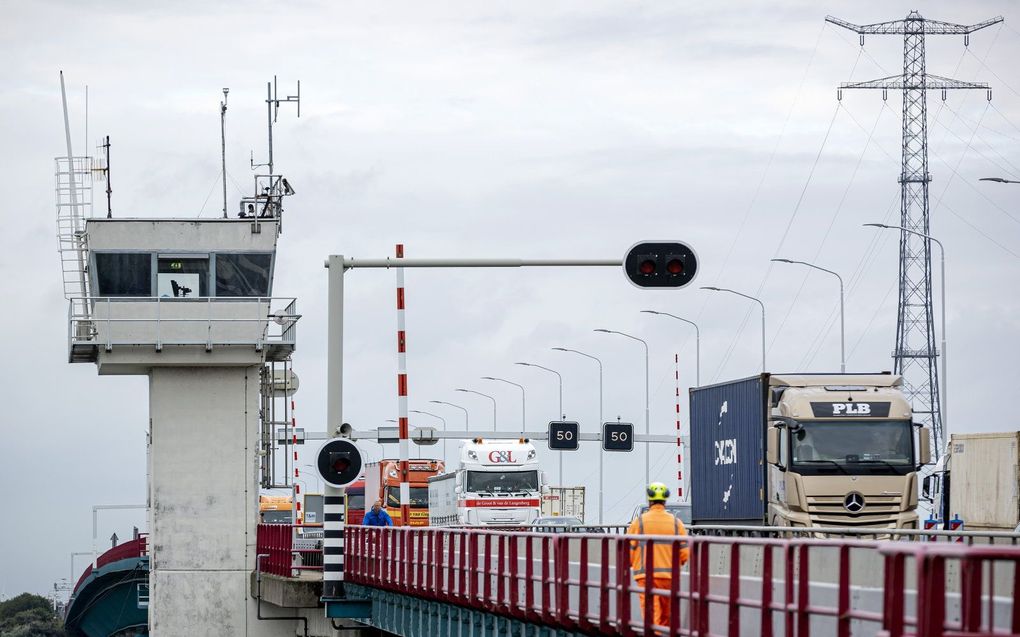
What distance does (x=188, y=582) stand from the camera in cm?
4191

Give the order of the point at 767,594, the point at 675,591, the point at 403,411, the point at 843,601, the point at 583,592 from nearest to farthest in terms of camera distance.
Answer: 1. the point at 843,601
2. the point at 767,594
3. the point at 675,591
4. the point at 583,592
5. the point at 403,411

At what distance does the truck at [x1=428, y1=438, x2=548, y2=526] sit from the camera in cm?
5738

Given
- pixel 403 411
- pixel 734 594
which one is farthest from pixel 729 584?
pixel 403 411

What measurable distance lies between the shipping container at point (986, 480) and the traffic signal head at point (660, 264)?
51.9 feet

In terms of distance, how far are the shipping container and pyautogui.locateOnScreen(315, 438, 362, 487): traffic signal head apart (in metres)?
18.4

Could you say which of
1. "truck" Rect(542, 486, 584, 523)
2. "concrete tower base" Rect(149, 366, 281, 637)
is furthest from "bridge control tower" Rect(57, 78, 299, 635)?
"truck" Rect(542, 486, 584, 523)

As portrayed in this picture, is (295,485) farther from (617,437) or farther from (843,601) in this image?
(843,601)

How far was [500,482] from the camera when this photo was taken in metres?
57.7

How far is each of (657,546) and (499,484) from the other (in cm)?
4166

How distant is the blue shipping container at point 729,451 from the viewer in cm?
3500

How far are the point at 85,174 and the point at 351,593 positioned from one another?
18877 mm

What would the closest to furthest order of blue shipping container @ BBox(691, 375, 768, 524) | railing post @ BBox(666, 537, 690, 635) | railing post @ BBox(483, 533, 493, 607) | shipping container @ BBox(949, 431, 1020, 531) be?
1. railing post @ BBox(666, 537, 690, 635)
2. railing post @ BBox(483, 533, 493, 607)
3. blue shipping container @ BBox(691, 375, 768, 524)
4. shipping container @ BBox(949, 431, 1020, 531)

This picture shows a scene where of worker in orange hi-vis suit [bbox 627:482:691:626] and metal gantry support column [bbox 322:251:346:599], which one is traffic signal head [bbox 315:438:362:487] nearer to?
metal gantry support column [bbox 322:251:346:599]

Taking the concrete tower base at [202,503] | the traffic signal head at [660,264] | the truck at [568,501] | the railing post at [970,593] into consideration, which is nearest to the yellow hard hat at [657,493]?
the railing post at [970,593]
